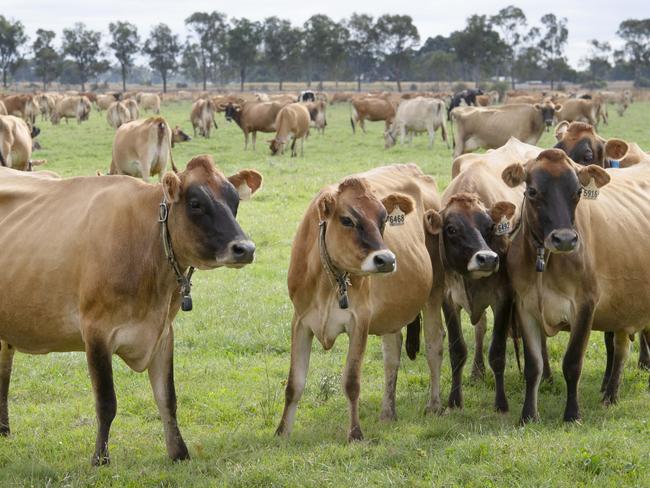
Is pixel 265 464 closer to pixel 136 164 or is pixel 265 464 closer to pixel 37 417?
pixel 37 417

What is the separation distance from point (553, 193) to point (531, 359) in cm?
130

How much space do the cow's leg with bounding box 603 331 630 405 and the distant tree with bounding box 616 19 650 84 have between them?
369 feet

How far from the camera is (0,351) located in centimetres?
640

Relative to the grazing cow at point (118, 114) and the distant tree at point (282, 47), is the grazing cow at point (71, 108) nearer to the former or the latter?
the grazing cow at point (118, 114)

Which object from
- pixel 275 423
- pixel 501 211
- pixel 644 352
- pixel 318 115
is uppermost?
pixel 501 211

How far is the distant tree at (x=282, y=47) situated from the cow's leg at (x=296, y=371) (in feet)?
312

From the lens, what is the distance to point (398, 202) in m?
6.14

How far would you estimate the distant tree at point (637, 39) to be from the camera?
113 metres

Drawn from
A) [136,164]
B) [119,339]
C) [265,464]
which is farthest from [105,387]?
[136,164]

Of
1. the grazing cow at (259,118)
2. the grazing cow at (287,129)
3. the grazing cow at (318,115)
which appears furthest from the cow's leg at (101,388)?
the grazing cow at (318,115)

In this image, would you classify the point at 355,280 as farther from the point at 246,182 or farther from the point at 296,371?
the point at 246,182

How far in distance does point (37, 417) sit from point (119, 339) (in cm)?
188

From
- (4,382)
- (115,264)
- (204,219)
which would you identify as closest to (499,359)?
(204,219)

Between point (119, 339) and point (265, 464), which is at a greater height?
point (119, 339)
